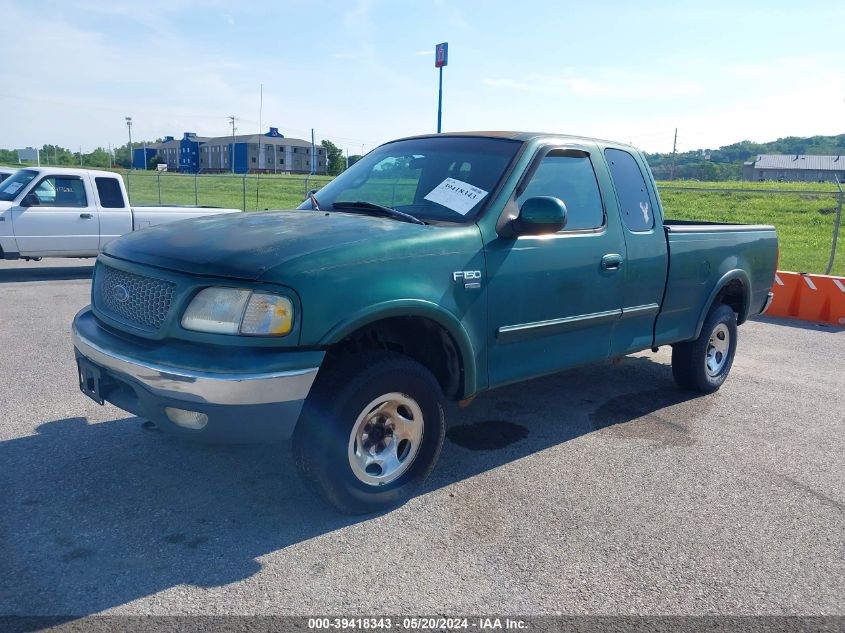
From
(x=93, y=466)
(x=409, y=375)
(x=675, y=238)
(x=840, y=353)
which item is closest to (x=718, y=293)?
(x=675, y=238)

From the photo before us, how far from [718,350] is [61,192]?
33.6ft

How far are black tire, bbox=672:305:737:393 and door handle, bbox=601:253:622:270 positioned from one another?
4.78 feet

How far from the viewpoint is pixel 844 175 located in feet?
255

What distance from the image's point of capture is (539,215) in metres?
3.89

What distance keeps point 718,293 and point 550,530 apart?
3215mm

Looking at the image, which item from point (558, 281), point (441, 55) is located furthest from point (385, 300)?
point (441, 55)

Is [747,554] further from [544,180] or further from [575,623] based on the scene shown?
[544,180]

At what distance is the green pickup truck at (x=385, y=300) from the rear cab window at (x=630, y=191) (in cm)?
2

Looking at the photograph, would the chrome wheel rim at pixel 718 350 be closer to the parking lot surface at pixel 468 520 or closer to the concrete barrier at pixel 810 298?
the parking lot surface at pixel 468 520

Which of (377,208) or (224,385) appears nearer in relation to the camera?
(224,385)

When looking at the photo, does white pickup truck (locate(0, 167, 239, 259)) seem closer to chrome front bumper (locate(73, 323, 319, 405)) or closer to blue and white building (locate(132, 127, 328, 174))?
chrome front bumper (locate(73, 323, 319, 405))

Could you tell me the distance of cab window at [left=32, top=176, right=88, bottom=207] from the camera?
1134 centimetres

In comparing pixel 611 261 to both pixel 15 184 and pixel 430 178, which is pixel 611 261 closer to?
pixel 430 178

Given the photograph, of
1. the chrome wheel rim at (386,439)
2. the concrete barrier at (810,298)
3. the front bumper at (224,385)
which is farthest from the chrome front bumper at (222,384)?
the concrete barrier at (810,298)
